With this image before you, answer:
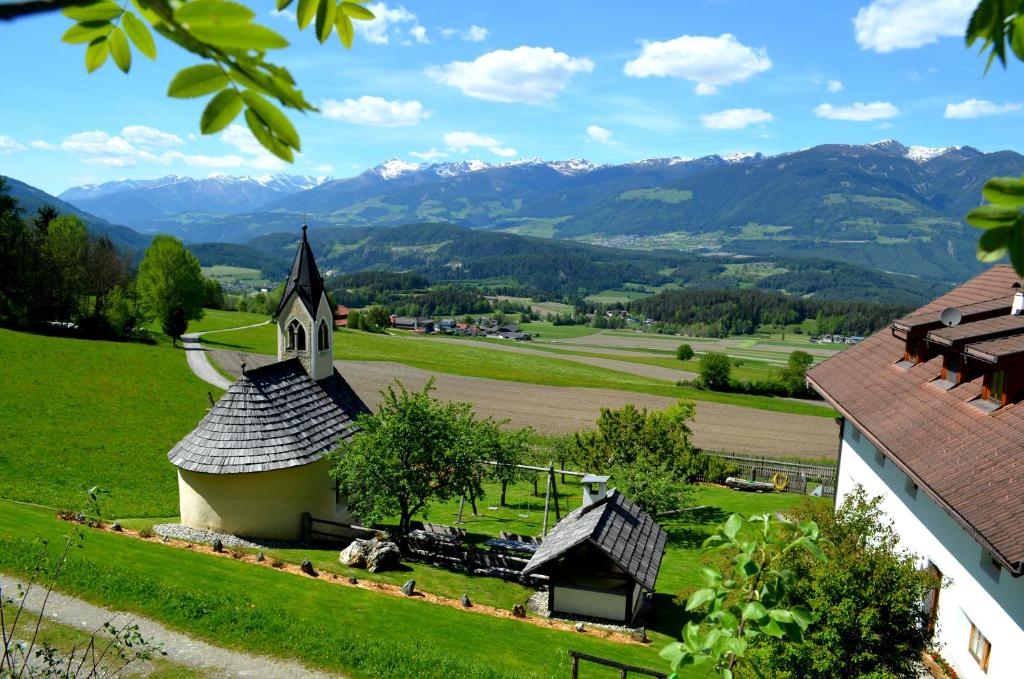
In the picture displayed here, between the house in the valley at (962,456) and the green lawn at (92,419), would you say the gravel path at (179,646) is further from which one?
the house in the valley at (962,456)

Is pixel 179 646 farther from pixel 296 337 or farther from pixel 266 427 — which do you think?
pixel 296 337

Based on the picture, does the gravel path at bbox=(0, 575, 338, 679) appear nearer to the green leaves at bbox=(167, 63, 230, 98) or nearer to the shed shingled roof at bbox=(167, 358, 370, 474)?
the shed shingled roof at bbox=(167, 358, 370, 474)

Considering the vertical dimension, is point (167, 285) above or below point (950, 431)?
above

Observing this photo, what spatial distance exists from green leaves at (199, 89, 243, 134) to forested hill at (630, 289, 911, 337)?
604ft

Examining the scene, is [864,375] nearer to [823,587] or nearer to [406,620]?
[823,587]

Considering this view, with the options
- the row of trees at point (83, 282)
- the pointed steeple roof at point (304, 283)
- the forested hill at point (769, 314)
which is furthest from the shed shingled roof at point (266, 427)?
the forested hill at point (769, 314)

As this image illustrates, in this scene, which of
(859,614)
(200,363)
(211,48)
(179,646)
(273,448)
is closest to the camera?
(211,48)

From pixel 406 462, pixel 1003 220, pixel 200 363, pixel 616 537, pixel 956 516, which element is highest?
pixel 1003 220

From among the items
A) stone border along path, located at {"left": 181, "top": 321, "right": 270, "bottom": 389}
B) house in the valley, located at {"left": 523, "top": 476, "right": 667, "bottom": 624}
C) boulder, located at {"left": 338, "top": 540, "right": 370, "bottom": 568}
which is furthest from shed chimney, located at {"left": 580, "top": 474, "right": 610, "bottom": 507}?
stone border along path, located at {"left": 181, "top": 321, "right": 270, "bottom": 389}

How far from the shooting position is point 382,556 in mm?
21594

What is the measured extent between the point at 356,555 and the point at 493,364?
7406cm

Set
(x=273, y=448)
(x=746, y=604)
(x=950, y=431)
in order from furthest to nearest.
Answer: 1. (x=273, y=448)
2. (x=950, y=431)
3. (x=746, y=604)

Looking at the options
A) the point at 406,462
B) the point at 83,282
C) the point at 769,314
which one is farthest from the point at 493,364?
the point at 769,314

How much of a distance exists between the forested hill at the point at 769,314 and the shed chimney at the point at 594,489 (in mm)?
162313
